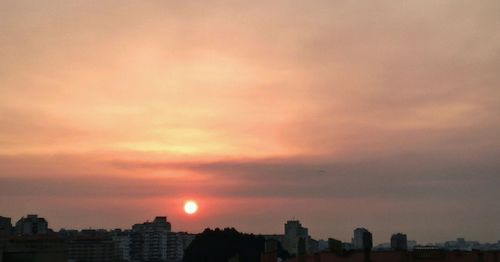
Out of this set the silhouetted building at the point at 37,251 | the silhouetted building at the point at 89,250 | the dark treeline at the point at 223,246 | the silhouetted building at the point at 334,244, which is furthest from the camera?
the silhouetted building at the point at 89,250

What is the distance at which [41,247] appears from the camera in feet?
208

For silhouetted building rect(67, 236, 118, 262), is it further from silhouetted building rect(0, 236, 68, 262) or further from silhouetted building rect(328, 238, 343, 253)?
silhouetted building rect(328, 238, 343, 253)

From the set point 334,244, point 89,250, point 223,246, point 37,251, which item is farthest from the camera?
point 89,250

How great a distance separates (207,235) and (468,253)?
73.9 metres

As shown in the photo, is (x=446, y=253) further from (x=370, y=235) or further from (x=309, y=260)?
(x=309, y=260)

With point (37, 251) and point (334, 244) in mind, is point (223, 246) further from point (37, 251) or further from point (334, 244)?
point (334, 244)

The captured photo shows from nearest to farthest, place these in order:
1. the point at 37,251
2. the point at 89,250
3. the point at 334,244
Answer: the point at 334,244, the point at 37,251, the point at 89,250

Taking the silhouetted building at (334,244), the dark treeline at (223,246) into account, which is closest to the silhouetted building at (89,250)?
the dark treeline at (223,246)

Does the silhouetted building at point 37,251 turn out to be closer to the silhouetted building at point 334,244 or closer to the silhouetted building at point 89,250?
the silhouetted building at point 334,244

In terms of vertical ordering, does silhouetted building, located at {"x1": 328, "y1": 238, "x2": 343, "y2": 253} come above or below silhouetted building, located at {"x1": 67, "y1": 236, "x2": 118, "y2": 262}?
above

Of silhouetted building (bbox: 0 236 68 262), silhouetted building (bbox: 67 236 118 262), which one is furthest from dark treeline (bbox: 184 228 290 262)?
silhouetted building (bbox: 67 236 118 262)

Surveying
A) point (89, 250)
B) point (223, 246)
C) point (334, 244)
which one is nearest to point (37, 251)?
point (334, 244)

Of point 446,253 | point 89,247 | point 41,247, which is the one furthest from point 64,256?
point 89,247

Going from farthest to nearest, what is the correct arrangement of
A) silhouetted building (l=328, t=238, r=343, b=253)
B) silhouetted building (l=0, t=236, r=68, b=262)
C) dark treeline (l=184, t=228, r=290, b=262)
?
dark treeline (l=184, t=228, r=290, b=262), silhouetted building (l=0, t=236, r=68, b=262), silhouetted building (l=328, t=238, r=343, b=253)
